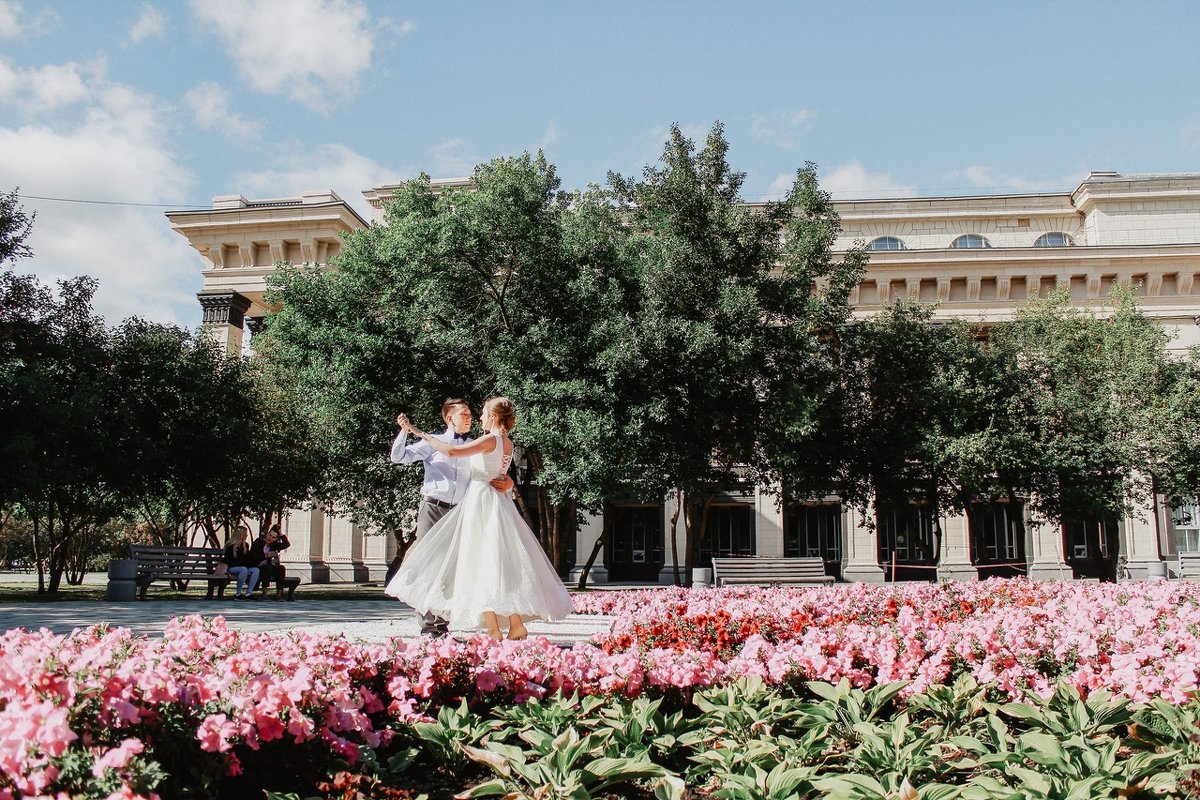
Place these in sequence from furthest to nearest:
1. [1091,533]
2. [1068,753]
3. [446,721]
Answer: [1091,533] < [446,721] < [1068,753]

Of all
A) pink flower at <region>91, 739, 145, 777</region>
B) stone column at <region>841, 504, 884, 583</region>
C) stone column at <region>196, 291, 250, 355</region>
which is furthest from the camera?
stone column at <region>196, 291, 250, 355</region>

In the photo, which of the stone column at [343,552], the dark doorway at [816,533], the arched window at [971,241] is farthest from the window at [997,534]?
the stone column at [343,552]

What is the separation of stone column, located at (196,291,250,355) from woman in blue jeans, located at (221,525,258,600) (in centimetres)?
1892

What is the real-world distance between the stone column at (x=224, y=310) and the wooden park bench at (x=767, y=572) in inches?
1019

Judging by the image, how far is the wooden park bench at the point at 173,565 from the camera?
60.2 ft

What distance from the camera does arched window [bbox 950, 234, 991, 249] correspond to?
40.2m

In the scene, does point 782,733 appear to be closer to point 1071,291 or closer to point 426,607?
point 426,607

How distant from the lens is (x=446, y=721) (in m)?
4.34

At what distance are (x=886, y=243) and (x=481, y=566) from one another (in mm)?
36649

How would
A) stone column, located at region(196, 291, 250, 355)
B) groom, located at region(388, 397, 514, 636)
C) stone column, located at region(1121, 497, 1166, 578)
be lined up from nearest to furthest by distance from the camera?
groom, located at region(388, 397, 514, 636) → stone column, located at region(1121, 497, 1166, 578) → stone column, located at region(196, 291, 250, 355)

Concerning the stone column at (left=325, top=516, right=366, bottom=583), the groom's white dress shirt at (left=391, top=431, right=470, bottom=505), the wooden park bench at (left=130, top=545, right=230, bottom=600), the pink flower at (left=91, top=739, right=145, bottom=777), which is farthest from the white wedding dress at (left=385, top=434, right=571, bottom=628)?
the stone column at (left=325, top=516, right=366, bottom=583)

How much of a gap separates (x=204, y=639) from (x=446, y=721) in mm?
1336

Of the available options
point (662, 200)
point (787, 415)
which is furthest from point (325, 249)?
point (787, 415)

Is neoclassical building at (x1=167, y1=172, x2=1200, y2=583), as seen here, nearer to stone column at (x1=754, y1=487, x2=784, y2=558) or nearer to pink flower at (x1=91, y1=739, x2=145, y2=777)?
stone column at (x1=754, y1=487, x2=784, y2=558)
